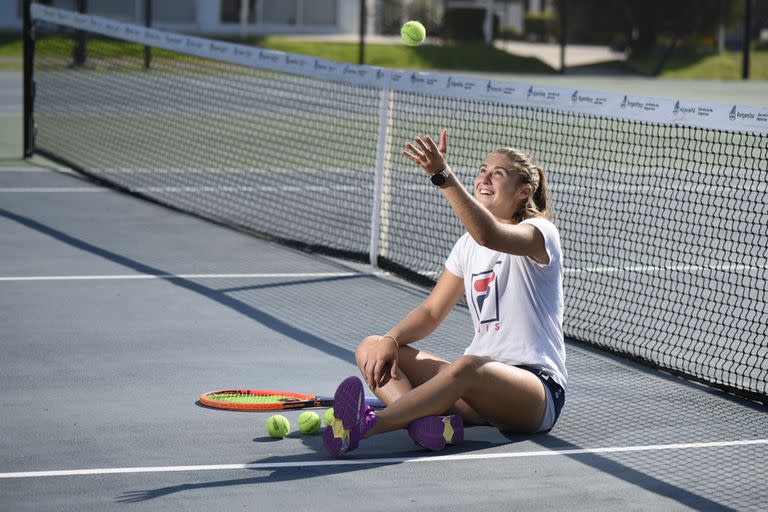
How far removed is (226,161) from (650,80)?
2475 centimetres

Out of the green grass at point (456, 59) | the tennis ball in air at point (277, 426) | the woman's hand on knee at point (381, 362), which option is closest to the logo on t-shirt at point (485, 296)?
the woman's hand on knee at point (381, 362)

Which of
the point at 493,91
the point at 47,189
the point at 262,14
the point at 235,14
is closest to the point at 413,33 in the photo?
the point at 493,91

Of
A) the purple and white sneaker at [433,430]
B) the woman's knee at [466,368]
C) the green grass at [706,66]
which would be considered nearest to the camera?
the woman's knee at [466,368]

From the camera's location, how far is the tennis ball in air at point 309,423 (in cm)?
598

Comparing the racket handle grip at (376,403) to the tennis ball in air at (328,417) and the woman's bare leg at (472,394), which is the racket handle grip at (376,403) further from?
the woman's bare leg at (472,394)

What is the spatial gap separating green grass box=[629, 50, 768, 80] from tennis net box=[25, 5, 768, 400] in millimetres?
20960

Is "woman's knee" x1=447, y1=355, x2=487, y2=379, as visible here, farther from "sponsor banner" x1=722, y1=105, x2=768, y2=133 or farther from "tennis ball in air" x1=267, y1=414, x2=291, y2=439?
"sponsor banner" x1=722, y1=105, x2=768, y2=133

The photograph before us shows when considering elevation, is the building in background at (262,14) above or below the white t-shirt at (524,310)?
above

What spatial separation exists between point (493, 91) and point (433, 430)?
417 centimetres

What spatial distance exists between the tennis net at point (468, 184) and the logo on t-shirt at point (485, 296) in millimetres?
1786

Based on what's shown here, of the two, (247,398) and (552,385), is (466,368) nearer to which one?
(552,385)

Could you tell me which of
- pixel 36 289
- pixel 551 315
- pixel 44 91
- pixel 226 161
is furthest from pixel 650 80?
pixel 551 315

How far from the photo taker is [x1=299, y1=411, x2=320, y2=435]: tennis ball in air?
598 cm

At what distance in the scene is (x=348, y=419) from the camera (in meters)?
5.51
